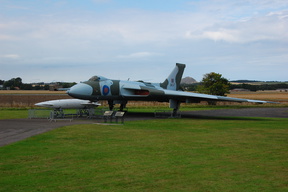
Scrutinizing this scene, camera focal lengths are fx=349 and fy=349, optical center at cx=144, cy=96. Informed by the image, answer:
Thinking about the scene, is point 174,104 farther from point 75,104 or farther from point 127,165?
point 127,165

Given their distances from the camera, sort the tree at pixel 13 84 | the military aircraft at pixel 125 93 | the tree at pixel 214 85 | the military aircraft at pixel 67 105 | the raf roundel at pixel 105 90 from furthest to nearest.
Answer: the tree at pixel 13 84 → the tree at pixel 214 85 → the military aircraft at pixel 67 105 → the raf roundel at pixel 105 90 → the military aircraft at pixel 125 93

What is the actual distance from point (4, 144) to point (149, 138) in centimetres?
551

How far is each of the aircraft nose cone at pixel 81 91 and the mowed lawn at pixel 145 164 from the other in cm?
1131

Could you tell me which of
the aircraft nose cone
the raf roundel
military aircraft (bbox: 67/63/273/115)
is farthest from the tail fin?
the aircraft nose cone

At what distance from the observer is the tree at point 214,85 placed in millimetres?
52438

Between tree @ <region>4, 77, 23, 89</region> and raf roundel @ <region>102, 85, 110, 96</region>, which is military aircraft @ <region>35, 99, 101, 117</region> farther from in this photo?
tree @ <region>4, 77, 23, 89</region>

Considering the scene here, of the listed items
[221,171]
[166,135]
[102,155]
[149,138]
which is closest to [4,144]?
[102,155]

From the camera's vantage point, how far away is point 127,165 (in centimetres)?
920

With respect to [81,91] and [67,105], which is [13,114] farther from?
[81,91]

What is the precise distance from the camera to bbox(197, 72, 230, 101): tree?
5244 centimetres

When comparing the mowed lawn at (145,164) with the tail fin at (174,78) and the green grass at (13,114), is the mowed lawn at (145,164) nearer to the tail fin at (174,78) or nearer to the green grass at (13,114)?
the green grass at (13,114)

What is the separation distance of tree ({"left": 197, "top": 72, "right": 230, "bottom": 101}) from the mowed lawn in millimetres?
38645

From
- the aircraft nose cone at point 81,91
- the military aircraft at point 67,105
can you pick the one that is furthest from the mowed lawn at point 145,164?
the military aircraft at point 67,105

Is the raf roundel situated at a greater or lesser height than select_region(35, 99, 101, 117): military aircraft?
greater
